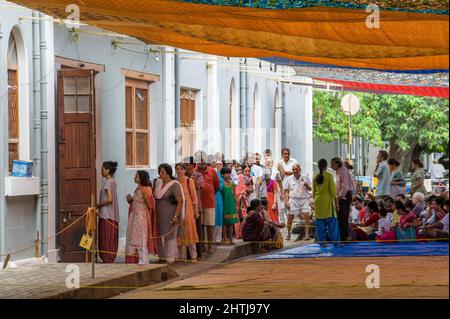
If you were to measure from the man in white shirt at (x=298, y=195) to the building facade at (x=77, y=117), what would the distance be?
7.74 ft

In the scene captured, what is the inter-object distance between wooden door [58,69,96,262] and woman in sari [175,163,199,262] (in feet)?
5.48

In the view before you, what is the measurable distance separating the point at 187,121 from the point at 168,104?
183cm

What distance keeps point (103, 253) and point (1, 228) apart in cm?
263

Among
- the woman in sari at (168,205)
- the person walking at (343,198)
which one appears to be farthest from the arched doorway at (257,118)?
the woman in sari at (168,205)

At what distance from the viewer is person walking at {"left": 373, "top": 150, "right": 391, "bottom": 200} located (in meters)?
21.0

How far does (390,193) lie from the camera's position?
21.1 m

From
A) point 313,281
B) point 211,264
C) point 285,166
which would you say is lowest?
point 211,264

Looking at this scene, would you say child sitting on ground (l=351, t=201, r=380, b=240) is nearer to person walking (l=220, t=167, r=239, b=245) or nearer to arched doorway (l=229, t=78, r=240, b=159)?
person walking (l=220, t=167, r=239, b=245)

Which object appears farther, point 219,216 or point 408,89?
point 408,89

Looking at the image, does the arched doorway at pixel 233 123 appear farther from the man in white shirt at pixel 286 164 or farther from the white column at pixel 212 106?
the man in white shirt at pixel 286 164

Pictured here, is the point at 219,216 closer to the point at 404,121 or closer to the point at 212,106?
the point at 404,121

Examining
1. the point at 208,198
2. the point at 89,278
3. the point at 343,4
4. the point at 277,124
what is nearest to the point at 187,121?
the point at 208,198

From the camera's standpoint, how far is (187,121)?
84.3 ft
